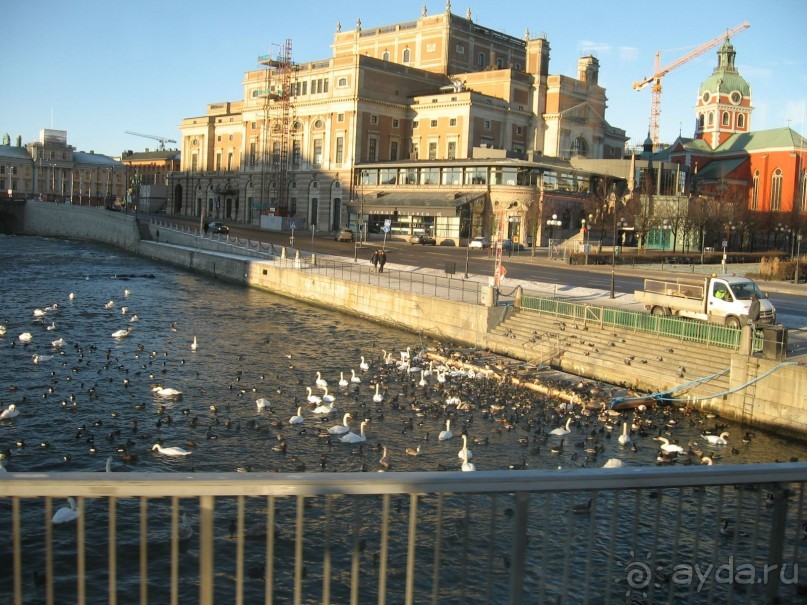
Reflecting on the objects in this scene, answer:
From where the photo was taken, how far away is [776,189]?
310ft

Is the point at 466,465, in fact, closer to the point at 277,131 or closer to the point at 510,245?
the point at 510,245

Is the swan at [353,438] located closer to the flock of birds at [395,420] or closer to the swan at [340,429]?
the flock of birds at [395,420]

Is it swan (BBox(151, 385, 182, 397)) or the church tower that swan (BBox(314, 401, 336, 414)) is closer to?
swan (BBox(151, 385, 182, 397))

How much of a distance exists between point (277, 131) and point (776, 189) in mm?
59845

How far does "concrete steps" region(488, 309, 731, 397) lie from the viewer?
24219 mm

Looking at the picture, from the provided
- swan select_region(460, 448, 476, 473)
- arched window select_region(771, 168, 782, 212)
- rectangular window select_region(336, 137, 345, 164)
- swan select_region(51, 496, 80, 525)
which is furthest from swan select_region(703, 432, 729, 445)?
arched window select_region(771, 168, 782, 212)

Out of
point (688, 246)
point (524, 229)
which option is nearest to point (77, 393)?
point (524, 229)

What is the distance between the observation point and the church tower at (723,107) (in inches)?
4690

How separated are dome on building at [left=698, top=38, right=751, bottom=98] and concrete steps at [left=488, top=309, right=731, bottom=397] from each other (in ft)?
339

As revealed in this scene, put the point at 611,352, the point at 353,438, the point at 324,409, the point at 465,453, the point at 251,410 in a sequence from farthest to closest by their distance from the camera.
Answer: the point at 611,352 → the point at 251,410 → the point at 324,409 → the point at 353,438 → the point at 465,453

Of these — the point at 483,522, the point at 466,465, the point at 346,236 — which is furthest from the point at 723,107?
the point at 483,522

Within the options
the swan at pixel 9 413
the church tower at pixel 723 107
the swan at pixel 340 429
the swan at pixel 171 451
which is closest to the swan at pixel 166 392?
the swan at pixel 9 413

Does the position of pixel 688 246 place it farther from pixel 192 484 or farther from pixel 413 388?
pixel 192 484

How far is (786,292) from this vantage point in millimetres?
42562
